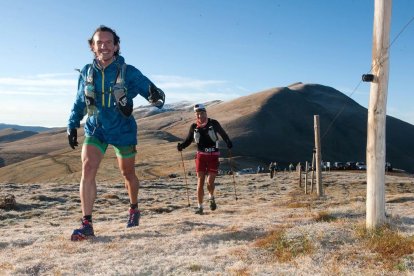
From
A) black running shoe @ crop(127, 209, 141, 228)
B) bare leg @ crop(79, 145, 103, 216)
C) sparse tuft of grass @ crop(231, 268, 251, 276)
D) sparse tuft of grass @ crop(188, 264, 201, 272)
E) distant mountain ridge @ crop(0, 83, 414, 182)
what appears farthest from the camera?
distant mountain ridge @ crop(0, 83, 414, 182)

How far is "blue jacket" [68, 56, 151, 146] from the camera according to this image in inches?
258

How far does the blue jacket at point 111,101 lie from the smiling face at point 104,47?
0.10m

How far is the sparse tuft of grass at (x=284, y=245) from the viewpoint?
5.32 meters

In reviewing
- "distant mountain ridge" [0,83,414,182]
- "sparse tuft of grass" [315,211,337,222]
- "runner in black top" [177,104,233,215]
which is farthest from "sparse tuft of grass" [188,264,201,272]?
"distant mountain ridge" [0,83,414,182]

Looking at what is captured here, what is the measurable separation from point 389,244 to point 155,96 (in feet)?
12.2

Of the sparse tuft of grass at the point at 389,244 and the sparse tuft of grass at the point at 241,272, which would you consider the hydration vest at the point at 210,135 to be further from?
the sparse tuft of grass at the point at 241,272

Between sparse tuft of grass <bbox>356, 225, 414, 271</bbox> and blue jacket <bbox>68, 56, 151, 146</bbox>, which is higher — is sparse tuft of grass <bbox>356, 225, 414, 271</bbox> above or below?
below

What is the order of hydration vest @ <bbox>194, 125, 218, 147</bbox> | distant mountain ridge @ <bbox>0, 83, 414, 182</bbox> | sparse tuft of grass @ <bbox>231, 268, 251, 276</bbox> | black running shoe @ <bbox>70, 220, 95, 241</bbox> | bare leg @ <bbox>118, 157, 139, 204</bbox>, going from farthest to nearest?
distant mountain ridge @ <bbox>0, 83, 414, 182</bbox>, hydration vest @ <bbox>194, 125, 218, 147</bbox>, bare leg @ <bbox>118, 157, 139, 204</bbox>, black running shoe @ <bbox>70, 220, 95, 241</bbox>, sparse tuft of grass @ <bbox>231, 268, 251, 276</bbox>

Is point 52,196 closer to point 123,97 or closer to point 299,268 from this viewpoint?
point 123,97

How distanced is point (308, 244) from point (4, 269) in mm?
3688

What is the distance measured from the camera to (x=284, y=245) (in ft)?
18.6

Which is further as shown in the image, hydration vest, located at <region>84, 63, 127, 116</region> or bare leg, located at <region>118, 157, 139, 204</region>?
bare leg, located at <region>118, 157, 139, 204</region>

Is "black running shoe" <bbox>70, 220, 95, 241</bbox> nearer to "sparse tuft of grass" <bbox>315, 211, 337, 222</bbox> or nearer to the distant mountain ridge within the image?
"sparse tuft of grass" <bbox>315, 211, 337, 222</bbox>

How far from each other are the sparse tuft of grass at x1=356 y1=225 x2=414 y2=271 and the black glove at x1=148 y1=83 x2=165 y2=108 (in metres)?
3.38
